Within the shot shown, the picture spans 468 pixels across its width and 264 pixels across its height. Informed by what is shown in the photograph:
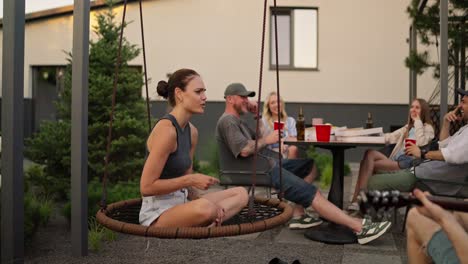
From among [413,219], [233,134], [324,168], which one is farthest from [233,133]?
[324,168]

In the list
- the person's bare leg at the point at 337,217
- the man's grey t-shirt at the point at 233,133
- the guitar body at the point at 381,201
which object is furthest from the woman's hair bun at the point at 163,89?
the person's bare leg at the point at 337,217

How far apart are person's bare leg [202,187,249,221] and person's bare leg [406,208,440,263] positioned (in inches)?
38.9

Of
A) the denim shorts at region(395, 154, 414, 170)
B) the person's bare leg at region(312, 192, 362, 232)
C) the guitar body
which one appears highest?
the guitar body

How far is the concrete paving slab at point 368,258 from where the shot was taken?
380 centimetres

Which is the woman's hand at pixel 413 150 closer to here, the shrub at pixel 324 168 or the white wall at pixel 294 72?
the shrub at pixel 324 168

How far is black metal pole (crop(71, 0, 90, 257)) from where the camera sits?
3.86 meters

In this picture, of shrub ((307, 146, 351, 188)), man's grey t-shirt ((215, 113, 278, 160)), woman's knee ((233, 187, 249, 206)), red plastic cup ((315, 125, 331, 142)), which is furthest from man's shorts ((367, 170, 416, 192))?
shrub ((307, 146, 351, 188))

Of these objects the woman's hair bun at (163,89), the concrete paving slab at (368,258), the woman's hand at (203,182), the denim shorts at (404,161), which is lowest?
the concrete paving slab at (368,258)

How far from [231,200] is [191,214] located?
379 millimetres

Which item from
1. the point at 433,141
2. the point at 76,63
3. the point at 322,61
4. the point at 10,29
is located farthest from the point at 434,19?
the point at 10,29

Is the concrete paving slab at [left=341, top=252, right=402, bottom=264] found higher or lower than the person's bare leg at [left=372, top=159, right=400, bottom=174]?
lower

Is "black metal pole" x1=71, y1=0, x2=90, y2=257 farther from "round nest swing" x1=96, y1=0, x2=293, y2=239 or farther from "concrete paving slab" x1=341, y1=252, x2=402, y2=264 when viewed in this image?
"concrete paving slab" x1=341, y1=252, x2=402, y2=264

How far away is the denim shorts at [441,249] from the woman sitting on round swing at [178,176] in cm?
107

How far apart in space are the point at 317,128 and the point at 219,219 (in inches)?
82.3
